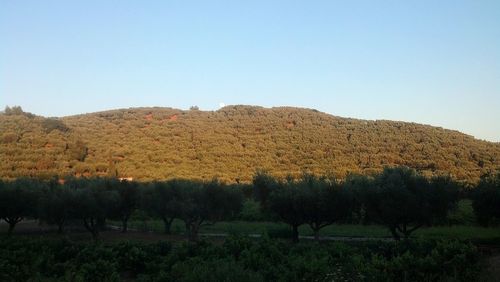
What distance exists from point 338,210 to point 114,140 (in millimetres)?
59649

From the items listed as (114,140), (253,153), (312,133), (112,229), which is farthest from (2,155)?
(312,133)

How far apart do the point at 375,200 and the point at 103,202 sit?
21.7 meters

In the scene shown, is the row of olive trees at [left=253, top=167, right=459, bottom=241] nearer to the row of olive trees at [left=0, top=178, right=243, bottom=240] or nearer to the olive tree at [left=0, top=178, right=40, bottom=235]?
the row of olive trees at [left=0, top=178, right=243, bottom=240]

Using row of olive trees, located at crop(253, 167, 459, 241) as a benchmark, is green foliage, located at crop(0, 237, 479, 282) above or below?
below

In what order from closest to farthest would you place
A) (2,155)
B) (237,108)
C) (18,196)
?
(18,196) < (2,155) < (237,108)

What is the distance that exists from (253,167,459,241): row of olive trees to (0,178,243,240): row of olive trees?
4.64 metres

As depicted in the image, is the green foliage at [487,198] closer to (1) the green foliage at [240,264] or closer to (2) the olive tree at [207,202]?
(1) the green foliage at [240,264]

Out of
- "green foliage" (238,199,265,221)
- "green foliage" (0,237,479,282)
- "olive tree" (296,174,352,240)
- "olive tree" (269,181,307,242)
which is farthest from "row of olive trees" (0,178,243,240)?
"green foliage" (0,237,479,282)

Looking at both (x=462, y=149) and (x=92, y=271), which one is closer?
(x=92, y=271)

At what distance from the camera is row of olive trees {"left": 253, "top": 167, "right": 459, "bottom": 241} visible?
33.8 m

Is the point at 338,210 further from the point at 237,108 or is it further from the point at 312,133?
the point at 237,108

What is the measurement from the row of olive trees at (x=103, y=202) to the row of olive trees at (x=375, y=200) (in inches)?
183

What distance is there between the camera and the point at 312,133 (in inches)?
3701

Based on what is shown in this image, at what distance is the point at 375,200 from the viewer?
3494 centimetres
